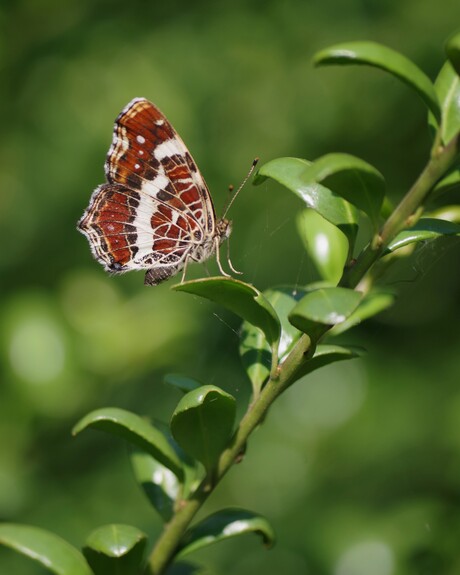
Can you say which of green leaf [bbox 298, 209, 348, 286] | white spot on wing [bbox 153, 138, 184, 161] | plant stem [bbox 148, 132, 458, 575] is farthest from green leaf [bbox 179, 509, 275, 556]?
white spot on wing [bbox 153, 138, 184, 161]

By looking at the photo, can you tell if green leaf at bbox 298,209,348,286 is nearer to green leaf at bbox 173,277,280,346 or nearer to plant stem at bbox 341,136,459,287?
green leaf at bbox 173,277,280,346

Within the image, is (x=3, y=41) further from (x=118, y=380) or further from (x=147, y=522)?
(x=147, y=522)

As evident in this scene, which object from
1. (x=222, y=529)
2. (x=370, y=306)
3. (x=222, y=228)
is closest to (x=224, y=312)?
(x=222, y=228)

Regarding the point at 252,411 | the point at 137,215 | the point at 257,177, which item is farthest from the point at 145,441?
the point at 137,215

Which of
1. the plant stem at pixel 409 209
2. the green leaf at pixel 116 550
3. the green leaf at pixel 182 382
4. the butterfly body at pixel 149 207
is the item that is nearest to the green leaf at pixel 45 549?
the green leaf at pixel 116 550

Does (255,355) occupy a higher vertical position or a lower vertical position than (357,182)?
lower

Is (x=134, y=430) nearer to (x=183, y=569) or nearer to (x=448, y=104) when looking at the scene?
(x=183, y=569)
